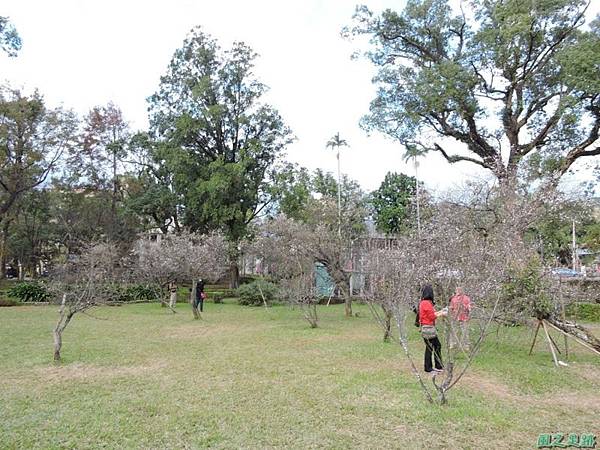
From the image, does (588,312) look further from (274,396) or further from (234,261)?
(234,261)

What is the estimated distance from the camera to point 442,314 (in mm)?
6324

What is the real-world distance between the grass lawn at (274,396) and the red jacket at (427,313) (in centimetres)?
96

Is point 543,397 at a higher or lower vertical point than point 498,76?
lower

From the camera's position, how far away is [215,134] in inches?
1107

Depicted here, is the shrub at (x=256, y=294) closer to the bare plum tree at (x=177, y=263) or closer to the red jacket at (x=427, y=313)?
the bare plum tree at (x=177, y=263)

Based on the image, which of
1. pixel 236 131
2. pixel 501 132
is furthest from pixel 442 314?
pixel 236 131

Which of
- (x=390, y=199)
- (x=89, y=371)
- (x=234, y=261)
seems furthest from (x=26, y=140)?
(x=390, y=199)

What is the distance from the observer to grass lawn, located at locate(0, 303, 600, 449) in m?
4.62

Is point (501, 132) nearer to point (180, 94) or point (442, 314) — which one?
point (442, 314)

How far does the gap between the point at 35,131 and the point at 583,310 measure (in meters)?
27.3

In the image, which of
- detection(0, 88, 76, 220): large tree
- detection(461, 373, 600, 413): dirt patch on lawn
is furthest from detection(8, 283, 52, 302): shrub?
detection(461, 373, 600, 413): dirt patch on lawn

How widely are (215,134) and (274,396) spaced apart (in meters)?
24.0

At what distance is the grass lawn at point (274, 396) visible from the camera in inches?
182

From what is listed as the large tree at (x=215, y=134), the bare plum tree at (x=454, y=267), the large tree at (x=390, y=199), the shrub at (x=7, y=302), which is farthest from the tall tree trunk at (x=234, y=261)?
the large tree at (x=390, y=199)
